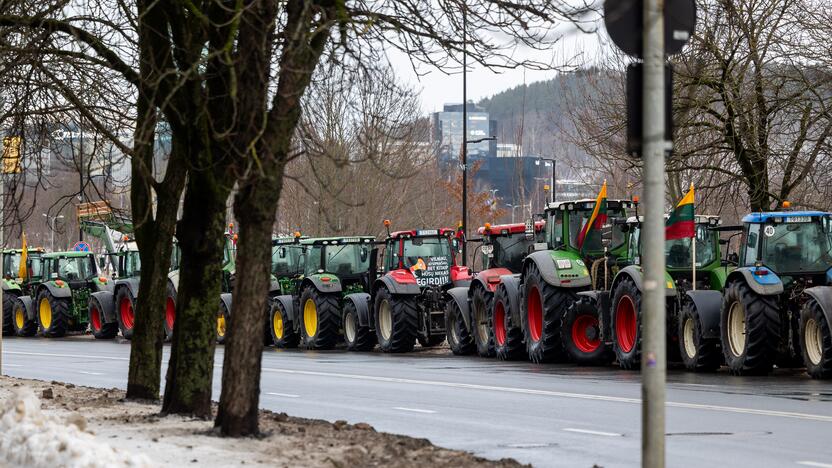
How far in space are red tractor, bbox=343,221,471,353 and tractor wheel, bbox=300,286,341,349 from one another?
419 millimetres

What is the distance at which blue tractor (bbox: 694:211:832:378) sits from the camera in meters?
20.9

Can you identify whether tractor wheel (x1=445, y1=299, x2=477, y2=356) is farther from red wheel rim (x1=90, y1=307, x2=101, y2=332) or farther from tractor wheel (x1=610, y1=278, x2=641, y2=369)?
red wheel rim (x1=90, y1=307, x2=101, y2=332)

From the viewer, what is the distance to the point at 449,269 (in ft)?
104

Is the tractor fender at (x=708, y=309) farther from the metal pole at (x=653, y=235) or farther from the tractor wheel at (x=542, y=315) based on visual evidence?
the metal pole at (x=653, y=235)

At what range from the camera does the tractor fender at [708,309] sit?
22.0 meters

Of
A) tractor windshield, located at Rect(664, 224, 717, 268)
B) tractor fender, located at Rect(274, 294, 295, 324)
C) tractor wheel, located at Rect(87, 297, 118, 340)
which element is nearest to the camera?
tractor windshield, located at Rect(664, 224, 717, 268)

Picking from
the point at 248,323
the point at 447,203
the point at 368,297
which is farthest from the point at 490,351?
the point at 447,203

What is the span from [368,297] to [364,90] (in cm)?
1829

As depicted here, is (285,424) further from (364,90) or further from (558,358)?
(558,358)

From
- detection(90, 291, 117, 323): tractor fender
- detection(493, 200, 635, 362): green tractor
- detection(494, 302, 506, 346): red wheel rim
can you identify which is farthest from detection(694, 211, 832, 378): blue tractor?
detection(90, 291, 117, 323): tractor fender

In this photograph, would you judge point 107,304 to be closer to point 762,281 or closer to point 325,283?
point 325,283

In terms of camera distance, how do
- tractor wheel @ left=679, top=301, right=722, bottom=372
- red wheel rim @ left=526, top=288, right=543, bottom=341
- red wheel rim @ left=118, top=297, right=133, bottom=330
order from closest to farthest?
tractor wheel @ left=679, top=301, right=722, bottom=372 → red wheel rim @ left=526, top=288, right=543, bottom=341 → red wheel rim @ left=118, top=297, right=133, bottom=330

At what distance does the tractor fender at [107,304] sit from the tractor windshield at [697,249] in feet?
72.8

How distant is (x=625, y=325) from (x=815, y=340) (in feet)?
13.2
